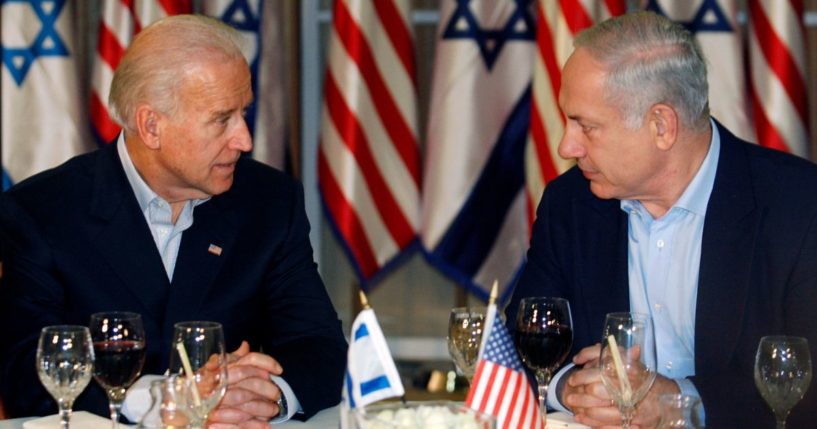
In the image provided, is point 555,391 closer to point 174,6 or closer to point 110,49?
point 174,6

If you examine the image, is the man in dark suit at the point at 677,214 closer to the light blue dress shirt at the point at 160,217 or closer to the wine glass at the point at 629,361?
the wine glass at the point at 629,361

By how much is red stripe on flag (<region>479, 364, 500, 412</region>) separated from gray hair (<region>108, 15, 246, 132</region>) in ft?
4.44

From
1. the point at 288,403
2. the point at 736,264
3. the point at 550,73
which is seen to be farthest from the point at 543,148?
the point at 288,403

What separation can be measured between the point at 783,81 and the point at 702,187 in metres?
2.08

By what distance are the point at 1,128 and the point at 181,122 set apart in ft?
8.76

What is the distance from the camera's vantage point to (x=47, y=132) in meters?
5.39

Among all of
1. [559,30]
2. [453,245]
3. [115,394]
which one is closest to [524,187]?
[453,245]

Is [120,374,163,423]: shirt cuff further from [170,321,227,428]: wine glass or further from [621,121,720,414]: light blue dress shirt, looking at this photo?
[621,121,720,414]: light blue dress shirt

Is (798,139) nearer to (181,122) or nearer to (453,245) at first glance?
(453,245)

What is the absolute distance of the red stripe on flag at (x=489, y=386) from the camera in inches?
81.2

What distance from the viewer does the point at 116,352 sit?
2.32 m

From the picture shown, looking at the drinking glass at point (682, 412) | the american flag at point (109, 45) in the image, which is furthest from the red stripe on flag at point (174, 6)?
the drinking glass at point (682, 412)

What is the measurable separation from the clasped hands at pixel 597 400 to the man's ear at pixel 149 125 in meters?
1.26

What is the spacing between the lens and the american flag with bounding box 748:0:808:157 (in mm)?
4902
